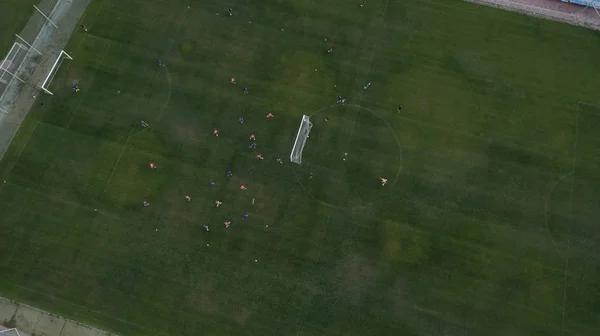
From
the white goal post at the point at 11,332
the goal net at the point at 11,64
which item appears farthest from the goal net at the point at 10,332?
the goal net at the point at 11,64

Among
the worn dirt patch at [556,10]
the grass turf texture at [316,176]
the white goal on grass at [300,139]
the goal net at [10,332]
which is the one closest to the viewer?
the goal net at [10,332]

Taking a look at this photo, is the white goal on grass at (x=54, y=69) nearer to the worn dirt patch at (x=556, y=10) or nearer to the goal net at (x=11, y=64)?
the goal net at (x=11, y=64)

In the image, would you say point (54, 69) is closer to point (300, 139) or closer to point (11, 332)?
point (11, 332)

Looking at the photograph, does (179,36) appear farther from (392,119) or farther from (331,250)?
(331,250)

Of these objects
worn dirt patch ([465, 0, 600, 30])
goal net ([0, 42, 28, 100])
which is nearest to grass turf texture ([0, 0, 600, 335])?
worn dirt patch ([465, 0, 600, 30])

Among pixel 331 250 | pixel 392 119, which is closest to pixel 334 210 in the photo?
pixel 331 250

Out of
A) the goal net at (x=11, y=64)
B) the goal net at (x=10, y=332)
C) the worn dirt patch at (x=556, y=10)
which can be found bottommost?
the goal net at (x=10, y=332)
